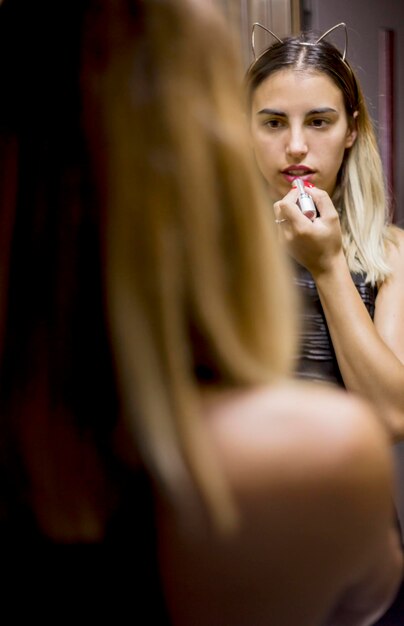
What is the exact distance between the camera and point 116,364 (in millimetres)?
427

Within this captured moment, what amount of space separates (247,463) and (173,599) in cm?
11

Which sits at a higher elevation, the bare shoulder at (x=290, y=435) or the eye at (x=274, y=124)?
the eye at (x=274, y=124)

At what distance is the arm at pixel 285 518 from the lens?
411 mm

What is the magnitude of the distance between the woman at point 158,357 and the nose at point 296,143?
0.56 meters

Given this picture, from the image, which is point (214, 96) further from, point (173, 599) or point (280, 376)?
point (173, 599)

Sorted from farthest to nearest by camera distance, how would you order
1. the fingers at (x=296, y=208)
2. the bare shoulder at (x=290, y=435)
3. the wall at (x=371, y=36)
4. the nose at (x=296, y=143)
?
the wall at (x=371, y=36)
the nose at (x=296, y=143)
the fingers at (x=296, y=208)
the bare shoulder at (x=290, y=435)

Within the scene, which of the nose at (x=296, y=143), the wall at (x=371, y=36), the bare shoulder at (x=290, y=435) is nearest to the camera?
the bare shoulder at (x=290, y=435)

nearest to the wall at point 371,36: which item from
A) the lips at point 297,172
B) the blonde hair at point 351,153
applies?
the blonde hair at point 351,153

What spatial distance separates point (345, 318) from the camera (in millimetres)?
889

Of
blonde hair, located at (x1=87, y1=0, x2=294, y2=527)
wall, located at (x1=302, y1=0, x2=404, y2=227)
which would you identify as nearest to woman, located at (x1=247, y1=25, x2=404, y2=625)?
wall, located at (x1=302, y1=0, x2=404, y2=227)

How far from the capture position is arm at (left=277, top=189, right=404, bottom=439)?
875 millimetres

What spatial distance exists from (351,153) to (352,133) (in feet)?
0.09

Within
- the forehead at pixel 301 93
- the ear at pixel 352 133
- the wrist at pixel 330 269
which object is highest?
the forehead at pixel 301 93

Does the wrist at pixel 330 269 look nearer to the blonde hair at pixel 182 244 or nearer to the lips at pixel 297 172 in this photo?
the lips at pixel 297 172
